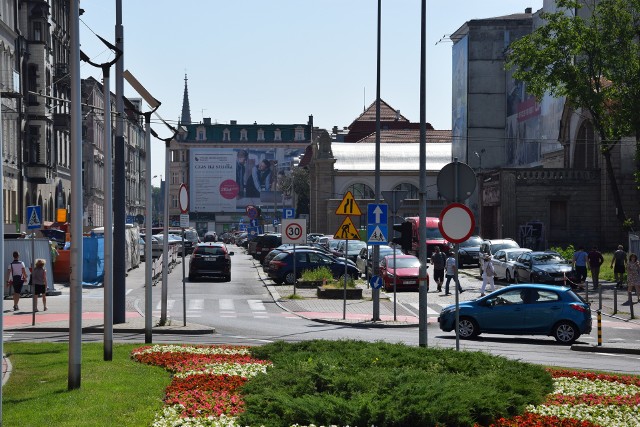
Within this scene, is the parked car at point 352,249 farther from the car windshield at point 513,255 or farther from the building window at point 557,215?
the building window at point 557,215

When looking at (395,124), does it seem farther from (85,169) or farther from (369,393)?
(369,393)

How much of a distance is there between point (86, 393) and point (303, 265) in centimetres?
3505

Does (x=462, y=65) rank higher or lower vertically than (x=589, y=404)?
higher

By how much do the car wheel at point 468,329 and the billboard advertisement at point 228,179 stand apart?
143m

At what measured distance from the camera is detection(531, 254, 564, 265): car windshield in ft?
147

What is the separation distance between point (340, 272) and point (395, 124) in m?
103

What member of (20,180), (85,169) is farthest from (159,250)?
(85,169)

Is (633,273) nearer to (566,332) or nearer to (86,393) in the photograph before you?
(566,332)

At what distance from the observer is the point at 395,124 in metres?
149

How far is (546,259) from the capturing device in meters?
45.2

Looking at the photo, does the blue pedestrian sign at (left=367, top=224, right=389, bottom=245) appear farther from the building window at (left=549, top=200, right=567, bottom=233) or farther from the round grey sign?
the building window at (left=549, top=200, right=567, bottom=233)

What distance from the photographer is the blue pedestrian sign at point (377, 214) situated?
1202 inches

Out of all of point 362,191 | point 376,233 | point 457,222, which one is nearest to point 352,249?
point 376,233

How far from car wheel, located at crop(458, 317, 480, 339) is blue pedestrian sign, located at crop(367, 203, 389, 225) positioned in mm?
4882
